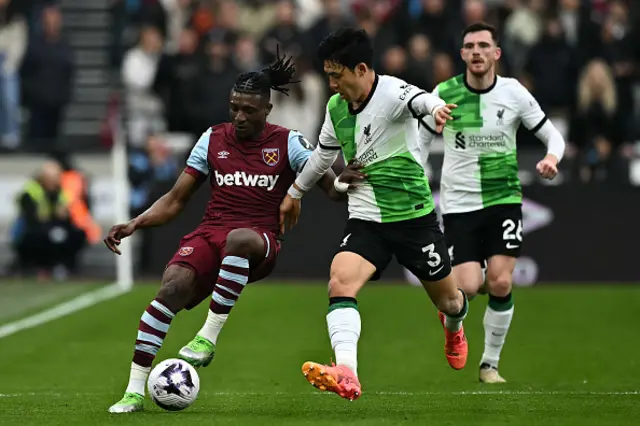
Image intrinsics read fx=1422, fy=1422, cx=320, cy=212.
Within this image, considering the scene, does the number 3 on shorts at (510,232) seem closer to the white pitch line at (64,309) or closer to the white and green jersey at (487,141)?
the white and green jersey at (487,141)

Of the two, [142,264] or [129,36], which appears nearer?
[142,264]

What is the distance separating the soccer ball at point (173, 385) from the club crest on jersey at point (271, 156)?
166 centimetres

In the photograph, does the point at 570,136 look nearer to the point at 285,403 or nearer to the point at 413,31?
the point at 413,31

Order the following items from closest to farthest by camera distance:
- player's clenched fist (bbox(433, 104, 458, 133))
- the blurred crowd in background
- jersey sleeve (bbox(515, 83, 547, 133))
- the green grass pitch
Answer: player's clenched fist (bbox(433, 104, 458, 133)) < the green grass pitch < jersey sleeve (bbox(515, 83, 547, 133)) < the blurred crowd in background

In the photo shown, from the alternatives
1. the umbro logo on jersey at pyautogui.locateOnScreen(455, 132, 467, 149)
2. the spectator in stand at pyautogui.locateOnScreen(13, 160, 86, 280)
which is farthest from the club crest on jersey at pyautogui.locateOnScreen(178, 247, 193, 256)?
the spectator in stand at pyautogui.locateOnScreen(13, 160, 86, 280)

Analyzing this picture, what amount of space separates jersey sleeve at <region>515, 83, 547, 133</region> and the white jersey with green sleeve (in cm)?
195

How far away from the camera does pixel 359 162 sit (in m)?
9.50

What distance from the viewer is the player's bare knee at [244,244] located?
9594mm

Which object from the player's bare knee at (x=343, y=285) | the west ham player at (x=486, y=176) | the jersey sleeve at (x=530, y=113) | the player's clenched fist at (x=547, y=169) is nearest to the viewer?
the player's bare knee at (x=343, y=285)

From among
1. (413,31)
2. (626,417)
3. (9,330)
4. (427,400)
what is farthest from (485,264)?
(413,31)

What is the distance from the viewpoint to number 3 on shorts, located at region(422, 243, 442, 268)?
9.57m

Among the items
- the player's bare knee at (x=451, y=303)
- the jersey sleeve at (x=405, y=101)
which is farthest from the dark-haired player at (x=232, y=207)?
the player's bare knee at (x=451, y=303)

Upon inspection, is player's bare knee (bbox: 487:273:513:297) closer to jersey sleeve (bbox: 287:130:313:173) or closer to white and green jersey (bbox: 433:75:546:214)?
white and green jersey (bbox: 433:75:546:214)

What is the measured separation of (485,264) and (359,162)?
252 cm
